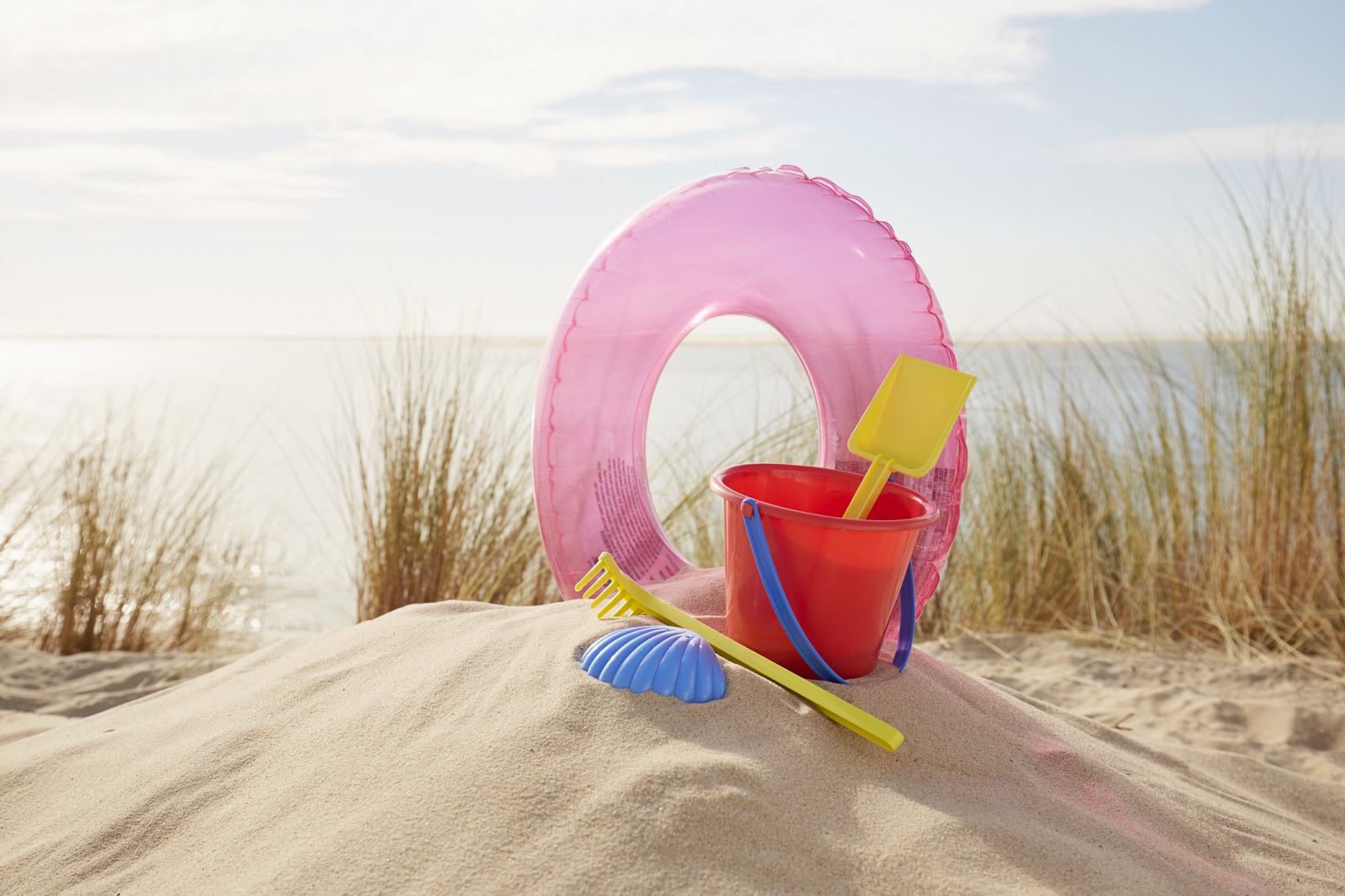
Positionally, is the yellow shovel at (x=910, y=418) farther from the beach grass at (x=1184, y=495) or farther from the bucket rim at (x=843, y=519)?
the beach grass at (x=1184, y=495)

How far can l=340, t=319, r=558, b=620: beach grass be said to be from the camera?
292 cm

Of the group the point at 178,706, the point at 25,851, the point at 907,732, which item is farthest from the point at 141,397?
the point at 907,732

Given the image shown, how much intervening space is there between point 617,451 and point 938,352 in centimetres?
79

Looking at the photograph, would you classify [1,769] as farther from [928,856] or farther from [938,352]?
[938,352]

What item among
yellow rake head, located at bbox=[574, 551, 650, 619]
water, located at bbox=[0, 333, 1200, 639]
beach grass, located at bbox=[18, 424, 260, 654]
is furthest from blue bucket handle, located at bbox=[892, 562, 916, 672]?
beach grass, located at bbox=[18, 424, 260, 654]

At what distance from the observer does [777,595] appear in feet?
4.55

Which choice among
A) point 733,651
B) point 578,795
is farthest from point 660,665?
point 578,795

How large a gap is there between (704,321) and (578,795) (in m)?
1.33

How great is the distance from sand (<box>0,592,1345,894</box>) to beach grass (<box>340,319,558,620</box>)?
1187 mm

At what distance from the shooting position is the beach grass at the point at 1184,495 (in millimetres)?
2977

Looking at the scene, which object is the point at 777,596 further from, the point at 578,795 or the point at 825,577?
the point at 578,795

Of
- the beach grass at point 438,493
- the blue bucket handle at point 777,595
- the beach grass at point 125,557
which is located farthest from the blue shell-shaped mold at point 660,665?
the beach grass at point 125,557

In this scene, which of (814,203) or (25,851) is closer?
(25,851)

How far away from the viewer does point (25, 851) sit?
127cm
